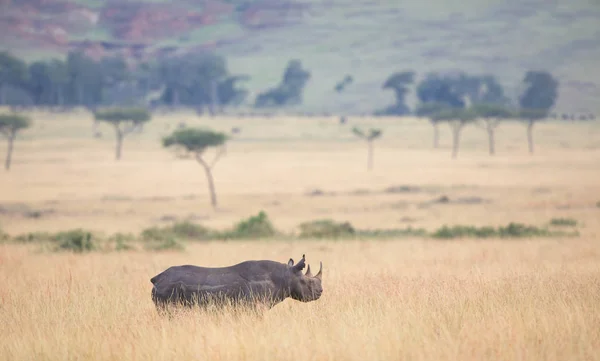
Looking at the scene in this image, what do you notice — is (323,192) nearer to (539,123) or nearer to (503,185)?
(503,185)

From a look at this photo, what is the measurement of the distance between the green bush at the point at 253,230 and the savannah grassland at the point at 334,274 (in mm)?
2549

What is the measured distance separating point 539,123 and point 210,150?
149 ft

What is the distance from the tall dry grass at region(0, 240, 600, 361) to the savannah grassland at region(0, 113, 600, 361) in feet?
0.10

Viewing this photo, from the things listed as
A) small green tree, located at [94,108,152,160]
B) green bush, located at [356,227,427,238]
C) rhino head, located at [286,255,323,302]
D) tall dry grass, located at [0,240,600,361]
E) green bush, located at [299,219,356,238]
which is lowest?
green bush, located at [356,227,427,238]

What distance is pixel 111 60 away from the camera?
503 feet

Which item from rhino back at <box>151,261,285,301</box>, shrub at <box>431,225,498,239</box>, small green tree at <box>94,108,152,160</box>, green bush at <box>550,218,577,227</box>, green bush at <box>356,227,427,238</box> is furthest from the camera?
small green tree at <box>94,108,152,160</box>

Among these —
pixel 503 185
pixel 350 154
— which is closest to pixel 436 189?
pixel 503 185

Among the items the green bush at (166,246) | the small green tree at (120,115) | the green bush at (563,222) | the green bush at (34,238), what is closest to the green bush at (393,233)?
the green bush at (563,222)

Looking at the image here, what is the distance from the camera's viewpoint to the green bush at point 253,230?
3113 centimetres

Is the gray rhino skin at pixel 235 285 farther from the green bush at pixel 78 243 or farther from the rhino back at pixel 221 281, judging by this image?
the green bush at pixel 78 243

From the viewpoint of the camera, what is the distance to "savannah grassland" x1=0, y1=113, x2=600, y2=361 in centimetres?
963

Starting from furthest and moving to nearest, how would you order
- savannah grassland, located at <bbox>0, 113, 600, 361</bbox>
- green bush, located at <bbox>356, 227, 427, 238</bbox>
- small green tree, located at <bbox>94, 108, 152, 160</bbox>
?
small green tree, located at <bbox>94, 108, 152, 160</bbox>, green bush, located at <bbox>356, 227, 427, 238</bbox>, savannah grassland, located at <bbox>0, 113, 600, 361</bbox>

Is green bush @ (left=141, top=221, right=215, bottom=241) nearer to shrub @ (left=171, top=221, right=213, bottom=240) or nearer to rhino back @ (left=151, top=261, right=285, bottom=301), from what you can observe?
shrub @ (left=171, top=221, right=213, bottom=240)

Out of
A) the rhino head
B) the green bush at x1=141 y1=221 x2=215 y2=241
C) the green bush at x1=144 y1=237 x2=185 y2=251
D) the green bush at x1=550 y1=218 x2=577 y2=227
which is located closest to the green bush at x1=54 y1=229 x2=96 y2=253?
the green bush at x1=144 y1=237 x2=185 y2=251
